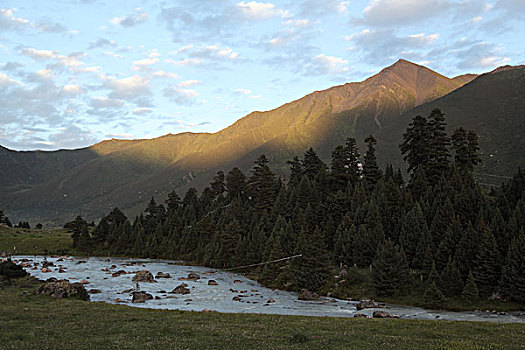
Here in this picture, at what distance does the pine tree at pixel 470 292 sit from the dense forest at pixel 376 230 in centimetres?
14

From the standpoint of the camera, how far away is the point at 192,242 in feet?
437

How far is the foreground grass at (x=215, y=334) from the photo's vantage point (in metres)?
21.6

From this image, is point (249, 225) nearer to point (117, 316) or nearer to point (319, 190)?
point (319, 190)

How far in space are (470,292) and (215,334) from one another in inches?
1781

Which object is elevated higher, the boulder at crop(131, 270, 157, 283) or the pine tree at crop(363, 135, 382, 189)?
the pine tree at crop(363, 135, 382, 189)

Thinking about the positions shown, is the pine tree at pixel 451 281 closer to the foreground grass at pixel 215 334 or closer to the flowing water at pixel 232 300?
the flowing water at pixel 232 300

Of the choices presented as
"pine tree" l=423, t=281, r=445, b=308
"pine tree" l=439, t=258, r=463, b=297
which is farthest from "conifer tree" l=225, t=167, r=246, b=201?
"pine tree" l=423, t=281, r=445, b=308

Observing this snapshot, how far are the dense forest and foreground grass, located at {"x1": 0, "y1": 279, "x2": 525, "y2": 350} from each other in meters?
30.9

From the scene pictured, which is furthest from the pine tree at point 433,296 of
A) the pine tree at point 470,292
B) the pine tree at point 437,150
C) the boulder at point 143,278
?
the boulder at point 143,278

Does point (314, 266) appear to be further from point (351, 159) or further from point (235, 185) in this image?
point (235, 185)

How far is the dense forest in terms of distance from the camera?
59969 mm

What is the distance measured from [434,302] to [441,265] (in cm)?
1007

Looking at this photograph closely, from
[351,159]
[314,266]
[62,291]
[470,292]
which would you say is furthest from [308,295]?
[351,159]

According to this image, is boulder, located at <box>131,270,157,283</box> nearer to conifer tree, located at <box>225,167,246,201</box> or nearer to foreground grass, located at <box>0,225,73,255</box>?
conifer tree, located at <box>225,167,246,201</box>
